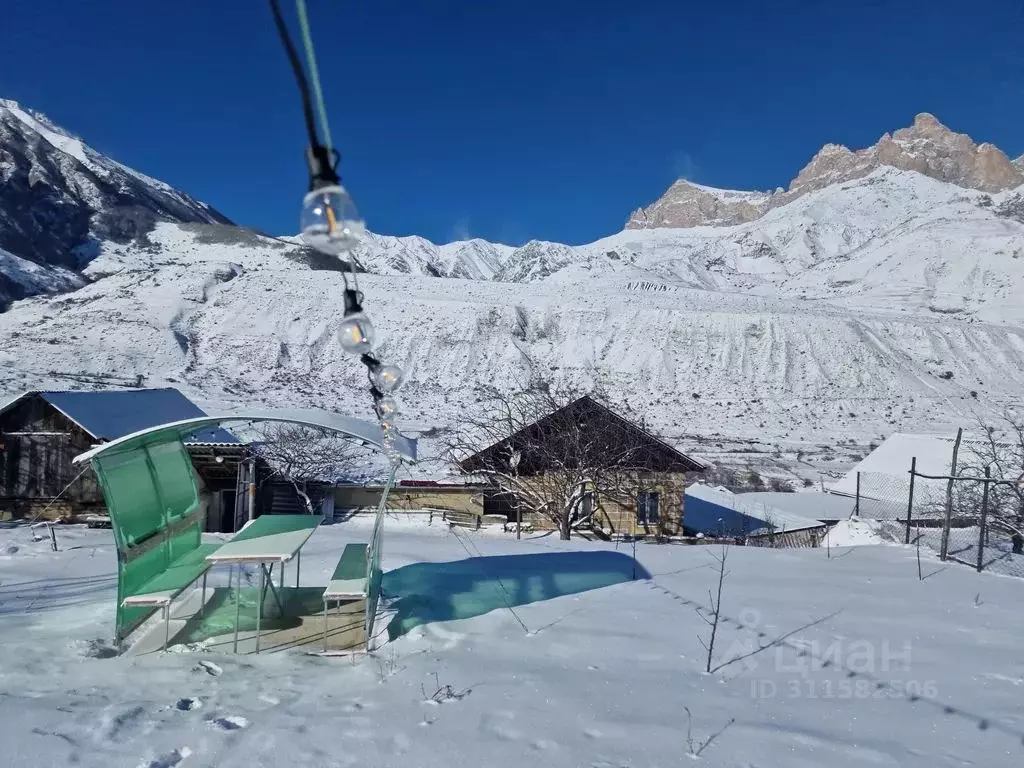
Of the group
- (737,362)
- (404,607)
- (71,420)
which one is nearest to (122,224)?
(737,362)

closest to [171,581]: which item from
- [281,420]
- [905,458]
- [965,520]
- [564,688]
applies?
[281,420]

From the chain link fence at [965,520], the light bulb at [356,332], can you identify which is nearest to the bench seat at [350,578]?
the light bulb at [356,332]

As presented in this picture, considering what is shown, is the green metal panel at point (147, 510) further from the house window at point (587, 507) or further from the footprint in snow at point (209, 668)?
the house window at point (587, 507)

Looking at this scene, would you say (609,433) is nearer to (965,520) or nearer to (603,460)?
(603,460)

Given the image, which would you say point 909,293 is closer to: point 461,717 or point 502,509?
point 502,509

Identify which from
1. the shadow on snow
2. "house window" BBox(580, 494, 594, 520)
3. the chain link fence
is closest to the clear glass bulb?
the shadow on snow
